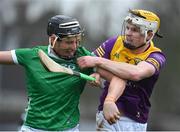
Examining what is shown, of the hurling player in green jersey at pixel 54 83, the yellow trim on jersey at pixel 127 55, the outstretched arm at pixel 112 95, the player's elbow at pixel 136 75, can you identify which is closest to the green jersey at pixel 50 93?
the hurling player in green jersey at pixel 54 83

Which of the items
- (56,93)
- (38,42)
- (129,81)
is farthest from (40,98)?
(38,42)

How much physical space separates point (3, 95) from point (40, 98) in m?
20.5

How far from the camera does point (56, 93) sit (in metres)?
8.70

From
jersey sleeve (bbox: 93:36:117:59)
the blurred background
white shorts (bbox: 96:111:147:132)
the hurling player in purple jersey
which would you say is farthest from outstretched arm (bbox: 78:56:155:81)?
the blurred background

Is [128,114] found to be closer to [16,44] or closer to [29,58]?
[29,58]

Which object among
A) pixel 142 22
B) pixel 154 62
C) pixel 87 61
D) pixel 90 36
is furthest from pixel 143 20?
pixel 90 36

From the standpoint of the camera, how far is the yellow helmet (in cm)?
902

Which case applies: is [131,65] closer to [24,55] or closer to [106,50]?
[106,50]

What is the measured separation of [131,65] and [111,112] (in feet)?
1.98

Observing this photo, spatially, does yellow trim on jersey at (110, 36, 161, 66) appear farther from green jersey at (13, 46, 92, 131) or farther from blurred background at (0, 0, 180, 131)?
blurred background at (0, 0, 180, 131)

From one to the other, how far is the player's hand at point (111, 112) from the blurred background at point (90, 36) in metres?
16.1

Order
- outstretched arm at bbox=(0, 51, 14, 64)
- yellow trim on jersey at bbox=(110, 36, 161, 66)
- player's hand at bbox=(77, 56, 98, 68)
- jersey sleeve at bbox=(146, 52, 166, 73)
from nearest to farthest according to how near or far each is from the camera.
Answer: player's hand at bbox=(77, 56, 98, 68) → outstretched arm at bbox=(0, 51, 14, 64) → jersey sleeve at bbox=(146, 52, 166, 73) → yellow trim on jersey at bbox=(110, 36, 161, 66)

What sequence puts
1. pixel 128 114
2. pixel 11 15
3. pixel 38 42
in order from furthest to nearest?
pixel 11 15, pixel 38 42, pixel 128 114

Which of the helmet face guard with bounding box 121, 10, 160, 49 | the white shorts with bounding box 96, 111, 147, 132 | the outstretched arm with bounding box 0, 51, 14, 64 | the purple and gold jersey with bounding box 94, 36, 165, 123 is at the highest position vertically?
the helmet face guard with bounding box 121, 10, 160, 49
